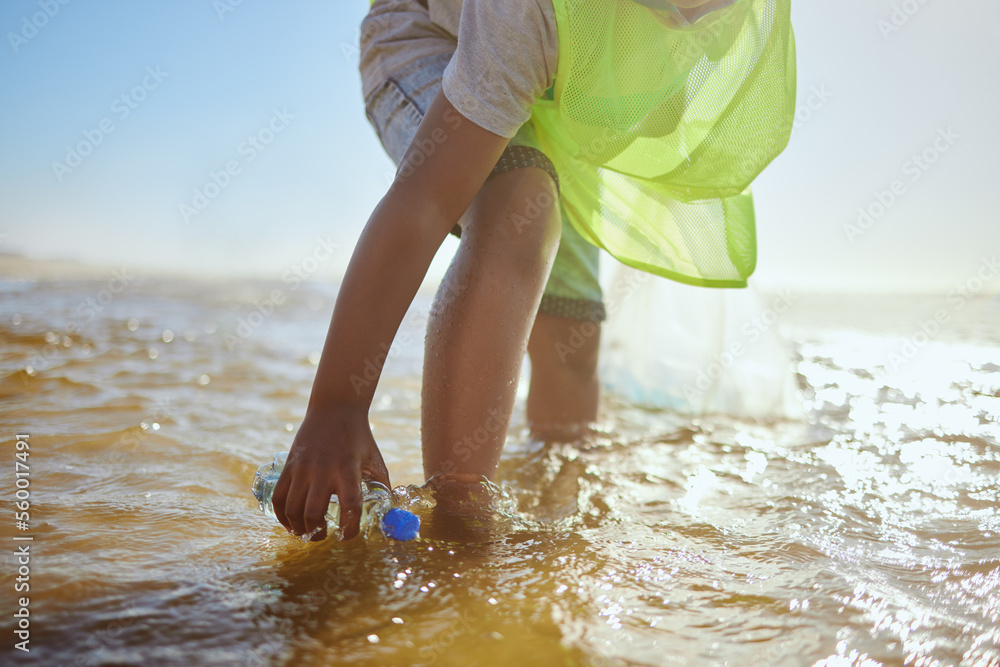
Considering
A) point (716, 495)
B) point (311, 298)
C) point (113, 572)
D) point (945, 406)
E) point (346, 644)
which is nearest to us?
point (346, 644)

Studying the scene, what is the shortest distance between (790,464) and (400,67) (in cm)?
126

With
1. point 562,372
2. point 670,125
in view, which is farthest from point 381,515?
point 562,372

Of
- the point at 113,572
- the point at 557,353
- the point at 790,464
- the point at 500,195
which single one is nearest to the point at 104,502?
the point at 113,572

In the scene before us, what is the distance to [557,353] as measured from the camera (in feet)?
6.37

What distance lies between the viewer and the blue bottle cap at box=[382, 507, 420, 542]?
90 cm

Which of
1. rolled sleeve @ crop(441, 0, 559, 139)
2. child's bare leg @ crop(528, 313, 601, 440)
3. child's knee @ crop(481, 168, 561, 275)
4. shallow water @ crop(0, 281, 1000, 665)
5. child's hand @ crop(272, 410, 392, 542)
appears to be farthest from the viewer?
child's bare leg @ crop(528, 313, 601, 440)

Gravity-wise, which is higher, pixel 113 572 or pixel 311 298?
pixel 311 298

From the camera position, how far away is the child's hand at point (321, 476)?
855 millimetres

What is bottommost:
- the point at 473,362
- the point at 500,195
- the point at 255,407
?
the point at 255,407

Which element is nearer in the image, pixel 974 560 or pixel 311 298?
pixel 974 560

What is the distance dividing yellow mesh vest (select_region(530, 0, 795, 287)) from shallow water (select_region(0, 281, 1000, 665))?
53 centimetres

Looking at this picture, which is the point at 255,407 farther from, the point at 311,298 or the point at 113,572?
the point at 311,298

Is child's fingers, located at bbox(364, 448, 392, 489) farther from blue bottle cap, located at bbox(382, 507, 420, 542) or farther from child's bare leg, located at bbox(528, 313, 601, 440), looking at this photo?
child's bare leg, located at bbox(528, 313, 601, 440)

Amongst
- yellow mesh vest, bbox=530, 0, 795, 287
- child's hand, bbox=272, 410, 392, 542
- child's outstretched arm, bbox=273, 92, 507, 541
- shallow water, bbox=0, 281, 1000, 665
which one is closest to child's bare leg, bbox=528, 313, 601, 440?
shallow water, bbox=0, 281, 1000, 665
